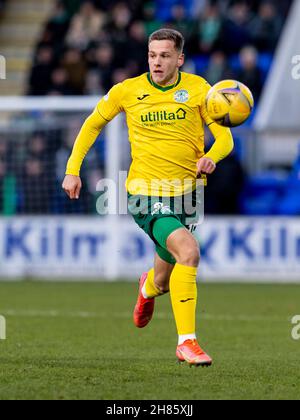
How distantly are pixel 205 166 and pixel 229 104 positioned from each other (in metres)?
0.46

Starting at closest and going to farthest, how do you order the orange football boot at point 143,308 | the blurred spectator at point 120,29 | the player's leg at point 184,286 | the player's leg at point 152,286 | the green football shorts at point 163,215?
the player's leg at point 184,286
the green football shorts at point 163,215
the player's leg at point 152,286
the orange football boot at point 143,308
the blurred spectator at point 120,29

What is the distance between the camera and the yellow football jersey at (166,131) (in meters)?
7.60

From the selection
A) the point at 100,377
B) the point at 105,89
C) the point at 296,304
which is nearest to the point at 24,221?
the point at 105,89

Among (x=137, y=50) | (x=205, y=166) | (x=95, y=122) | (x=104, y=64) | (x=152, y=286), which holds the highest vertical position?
(x=137, y=50)

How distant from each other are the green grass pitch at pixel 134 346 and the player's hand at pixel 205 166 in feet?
4.00

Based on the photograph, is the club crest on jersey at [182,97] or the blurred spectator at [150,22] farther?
the blurred spectator at [150,22]

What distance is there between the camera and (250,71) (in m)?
17.3

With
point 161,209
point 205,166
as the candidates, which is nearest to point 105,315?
point 161,209

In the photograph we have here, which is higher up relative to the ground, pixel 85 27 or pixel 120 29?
pixel 85 27

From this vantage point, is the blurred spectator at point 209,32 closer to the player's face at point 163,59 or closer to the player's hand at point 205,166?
the player's face at point 163,59

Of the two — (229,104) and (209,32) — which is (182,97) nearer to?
(229,104)

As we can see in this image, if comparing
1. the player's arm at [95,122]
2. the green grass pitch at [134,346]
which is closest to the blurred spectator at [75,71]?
the green grass pitch at [134,346]

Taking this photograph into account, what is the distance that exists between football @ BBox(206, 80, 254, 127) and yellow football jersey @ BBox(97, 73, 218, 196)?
28 cm

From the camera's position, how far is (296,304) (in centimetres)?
1235
